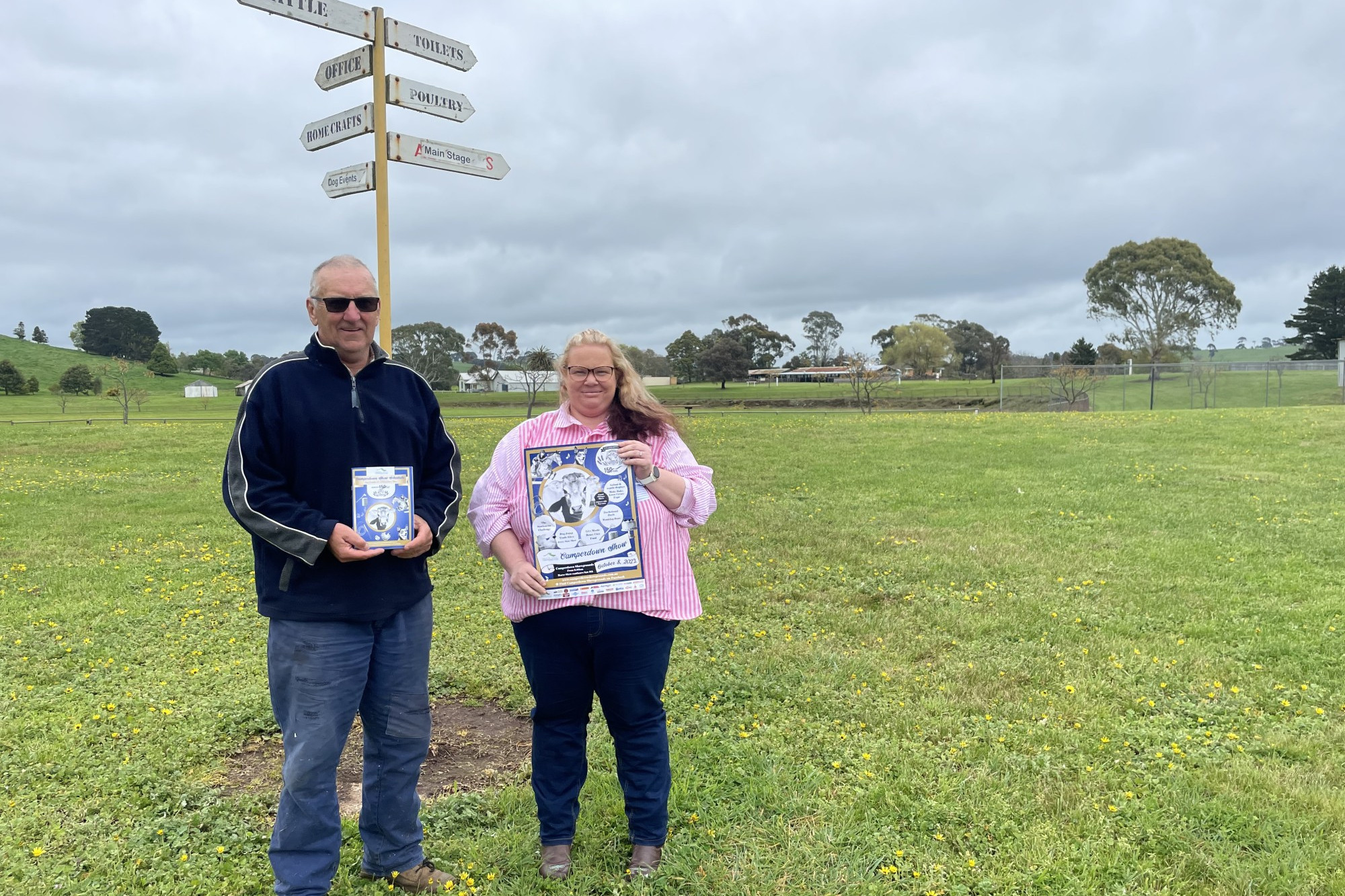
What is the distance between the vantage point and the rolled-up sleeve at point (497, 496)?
296cm

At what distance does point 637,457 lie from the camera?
9.27ft

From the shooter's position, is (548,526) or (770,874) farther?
(770,874)

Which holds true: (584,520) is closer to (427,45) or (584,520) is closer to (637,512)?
(637,512)

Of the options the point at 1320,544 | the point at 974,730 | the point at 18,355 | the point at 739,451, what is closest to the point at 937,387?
the point at 739,451

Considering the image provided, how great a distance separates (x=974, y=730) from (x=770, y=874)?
5.40ft

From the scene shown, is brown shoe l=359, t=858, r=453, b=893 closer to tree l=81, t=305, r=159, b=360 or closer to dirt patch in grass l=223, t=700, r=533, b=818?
dirt patch in grass l=223, t=700, r=533, b=818

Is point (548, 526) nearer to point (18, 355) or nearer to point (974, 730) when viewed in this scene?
point (974, 730)

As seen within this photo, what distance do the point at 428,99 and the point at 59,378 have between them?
274 feet

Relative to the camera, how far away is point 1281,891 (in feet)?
9.66

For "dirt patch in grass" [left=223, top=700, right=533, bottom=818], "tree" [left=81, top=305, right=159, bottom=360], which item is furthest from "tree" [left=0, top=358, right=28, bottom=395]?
"dirt patch in grass" [left=223, top=700, right=533, bottom=818]

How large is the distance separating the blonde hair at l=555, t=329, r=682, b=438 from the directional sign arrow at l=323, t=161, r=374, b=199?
2851mm

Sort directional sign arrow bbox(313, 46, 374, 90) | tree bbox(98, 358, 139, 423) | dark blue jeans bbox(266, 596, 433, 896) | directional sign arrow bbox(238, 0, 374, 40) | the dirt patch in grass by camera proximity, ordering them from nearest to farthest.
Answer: dark blue jeans bbox(266, 596, 433, 896)
the dirt patch in grass
directional sign arrow bbox(238, 0, 374, 40)
directional sign arrow bbox(313, 46, 374, 90)
tree bbox(98, 358, 139, 423)

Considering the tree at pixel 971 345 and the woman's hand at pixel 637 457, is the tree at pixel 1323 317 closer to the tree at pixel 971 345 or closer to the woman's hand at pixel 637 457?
the tree at pixel 971 345

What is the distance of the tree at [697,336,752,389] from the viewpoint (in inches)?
3344
